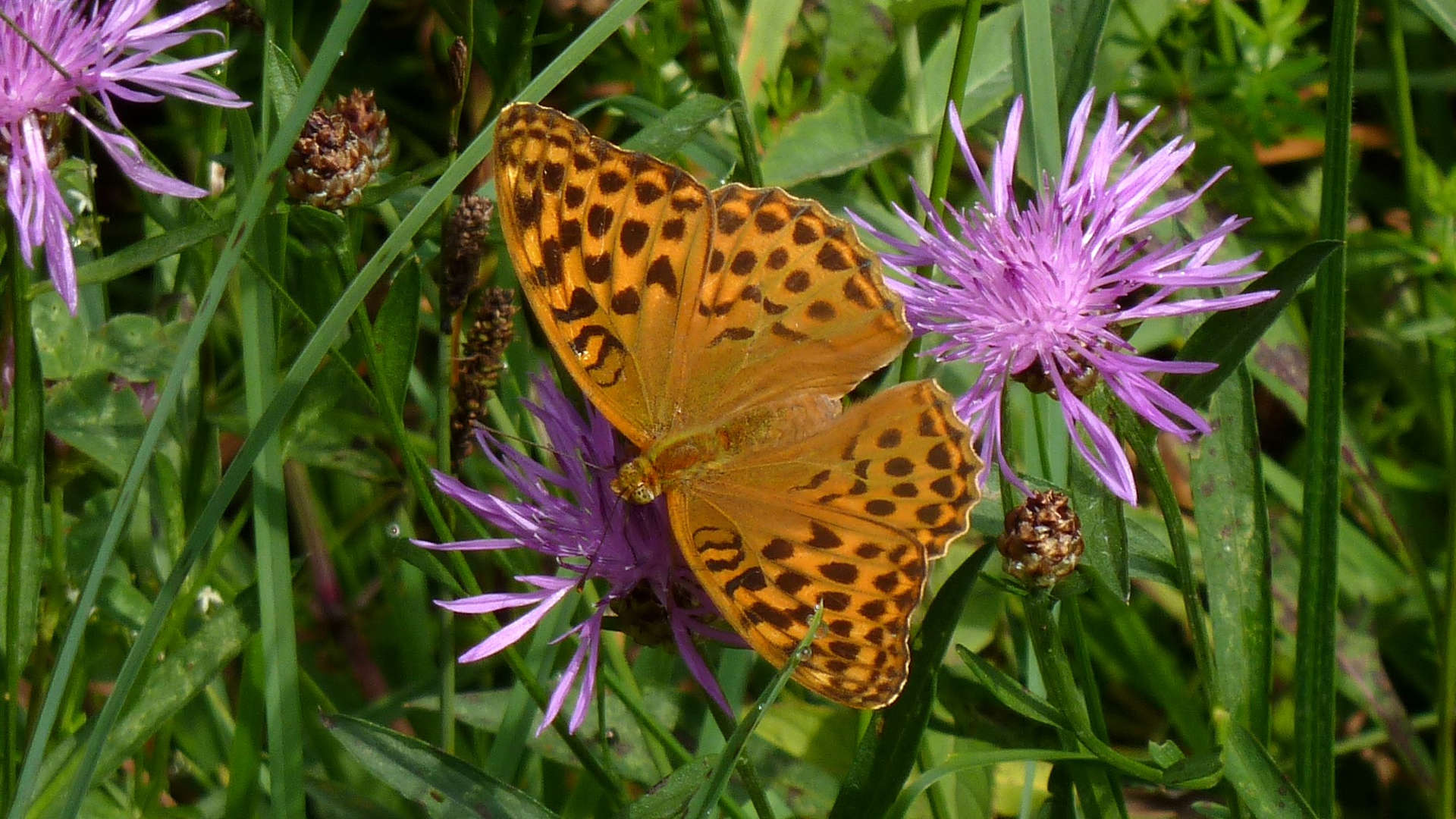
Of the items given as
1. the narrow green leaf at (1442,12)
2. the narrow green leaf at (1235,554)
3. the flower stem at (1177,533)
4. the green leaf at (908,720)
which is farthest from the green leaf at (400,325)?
the narrow green leaf at (1442,12)

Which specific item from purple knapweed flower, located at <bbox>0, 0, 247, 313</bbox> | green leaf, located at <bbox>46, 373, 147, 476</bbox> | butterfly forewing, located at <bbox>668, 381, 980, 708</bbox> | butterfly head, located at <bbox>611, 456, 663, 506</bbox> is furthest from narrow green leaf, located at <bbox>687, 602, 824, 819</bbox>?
green leaf, located at <bbox>46, 373, 147, 476</bbox>

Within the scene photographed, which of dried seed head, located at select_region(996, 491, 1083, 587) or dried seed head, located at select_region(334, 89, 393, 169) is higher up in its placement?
dried seed head, located at select_region(334, 89, 393, 169)

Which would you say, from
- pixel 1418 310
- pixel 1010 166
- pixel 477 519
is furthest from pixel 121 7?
pixel 1418 310

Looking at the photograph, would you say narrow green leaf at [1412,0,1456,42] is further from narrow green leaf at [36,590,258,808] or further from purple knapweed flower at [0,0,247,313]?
narrow green leaf at [36,590,258,808]

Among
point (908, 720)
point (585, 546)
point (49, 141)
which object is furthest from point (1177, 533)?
point (49, 141)

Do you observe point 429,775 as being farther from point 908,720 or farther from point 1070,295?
point 1070,295

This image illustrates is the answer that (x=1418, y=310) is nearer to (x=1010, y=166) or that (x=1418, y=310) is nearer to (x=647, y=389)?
(x=1010, y=166)
